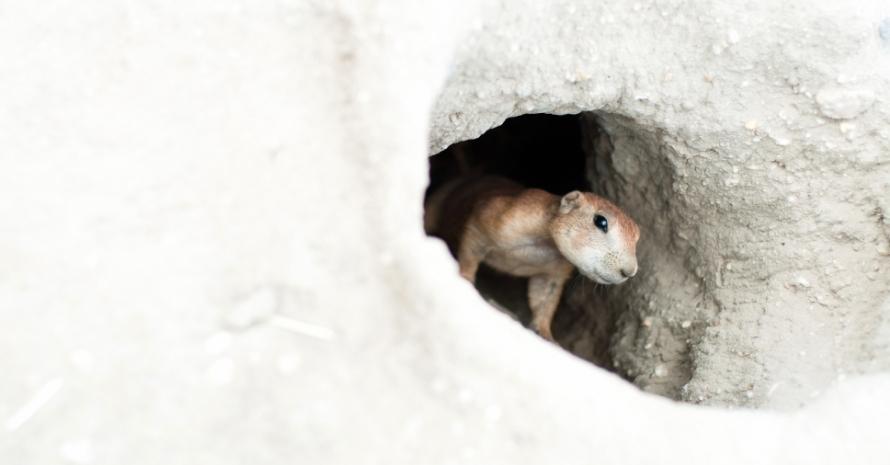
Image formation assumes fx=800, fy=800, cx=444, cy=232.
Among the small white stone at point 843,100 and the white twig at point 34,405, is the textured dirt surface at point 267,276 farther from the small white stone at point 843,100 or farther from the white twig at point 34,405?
the small white stone at point 843,100

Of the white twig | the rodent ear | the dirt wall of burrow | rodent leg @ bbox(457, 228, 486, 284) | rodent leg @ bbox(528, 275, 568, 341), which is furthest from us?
rodent leg @ bbox(528, 275, 568, 341)

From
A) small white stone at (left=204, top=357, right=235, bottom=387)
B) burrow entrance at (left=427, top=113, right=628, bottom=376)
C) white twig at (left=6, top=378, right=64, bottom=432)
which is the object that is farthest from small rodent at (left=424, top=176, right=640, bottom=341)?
white twig at (left=6, top=378, right=64, bottom=432)

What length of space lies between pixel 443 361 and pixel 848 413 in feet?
2.90

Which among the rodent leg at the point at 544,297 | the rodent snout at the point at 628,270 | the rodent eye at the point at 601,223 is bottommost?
the rodent leg at the point at 544,297

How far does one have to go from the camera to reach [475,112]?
2.18 meters

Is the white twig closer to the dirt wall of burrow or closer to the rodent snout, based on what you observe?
the dirt wall of burrow

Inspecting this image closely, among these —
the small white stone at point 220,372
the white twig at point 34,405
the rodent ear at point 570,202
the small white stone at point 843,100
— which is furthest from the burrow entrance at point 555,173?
the white twig at point 34,405

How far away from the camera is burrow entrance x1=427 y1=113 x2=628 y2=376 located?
3.17 metres

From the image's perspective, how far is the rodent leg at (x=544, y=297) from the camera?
3.27 m

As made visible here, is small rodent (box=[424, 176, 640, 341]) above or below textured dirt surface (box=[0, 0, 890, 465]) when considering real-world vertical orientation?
below

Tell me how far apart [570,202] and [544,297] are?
2.04 feet

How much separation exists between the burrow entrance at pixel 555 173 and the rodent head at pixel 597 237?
0.27 metres

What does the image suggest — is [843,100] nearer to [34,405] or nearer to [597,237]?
[597,237]

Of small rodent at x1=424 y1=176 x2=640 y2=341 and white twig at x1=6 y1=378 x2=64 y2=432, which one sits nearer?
white twig at x1=6 y1=378 x2=64 y2=432
